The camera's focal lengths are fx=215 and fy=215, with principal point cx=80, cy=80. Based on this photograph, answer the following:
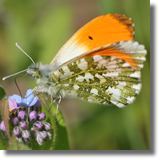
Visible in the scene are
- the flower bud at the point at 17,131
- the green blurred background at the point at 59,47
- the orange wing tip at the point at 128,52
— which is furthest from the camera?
the green blurred background at the point at 59,47

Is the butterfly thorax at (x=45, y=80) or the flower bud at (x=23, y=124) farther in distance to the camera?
the butterfly thorax at (x=45, y=80)

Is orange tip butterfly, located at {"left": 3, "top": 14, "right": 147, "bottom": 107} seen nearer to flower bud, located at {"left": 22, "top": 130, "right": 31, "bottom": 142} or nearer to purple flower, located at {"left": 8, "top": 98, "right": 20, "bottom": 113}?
purple flower, located at {"left": 8, "top": 98, "right": 20, "bottom": 113}

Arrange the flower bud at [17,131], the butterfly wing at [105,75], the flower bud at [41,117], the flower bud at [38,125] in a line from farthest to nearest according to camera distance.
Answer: the butterfly wing at [105,75] → the flower bud at [41,117] → the flower bud at [38,125] → the flower bud at [17,131]

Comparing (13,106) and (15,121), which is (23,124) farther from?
(13,106)

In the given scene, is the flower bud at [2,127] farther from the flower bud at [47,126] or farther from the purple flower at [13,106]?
the flower bud at [47,126]

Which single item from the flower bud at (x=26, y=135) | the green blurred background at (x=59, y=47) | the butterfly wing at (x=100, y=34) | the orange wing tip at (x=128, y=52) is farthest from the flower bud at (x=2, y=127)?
the green blurred background at (x=59, y=47)

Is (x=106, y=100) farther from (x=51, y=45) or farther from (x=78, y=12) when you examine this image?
(x=78, y=12)

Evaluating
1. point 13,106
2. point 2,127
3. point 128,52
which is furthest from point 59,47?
point 2,127
